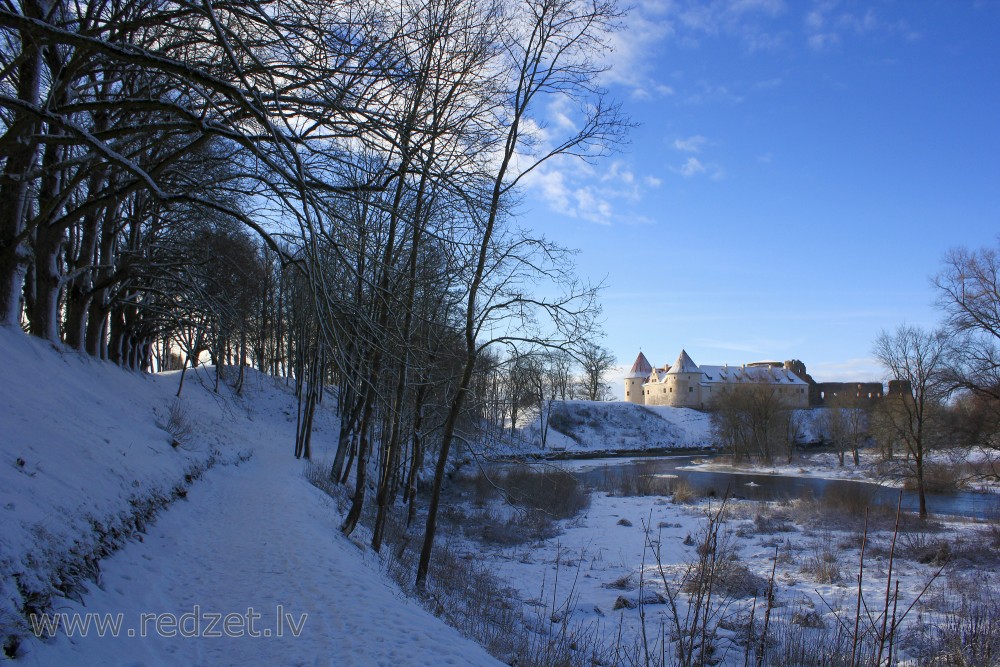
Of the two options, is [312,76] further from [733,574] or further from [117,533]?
[733,574]

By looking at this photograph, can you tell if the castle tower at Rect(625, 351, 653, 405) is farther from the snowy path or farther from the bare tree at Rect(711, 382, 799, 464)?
the snowy path

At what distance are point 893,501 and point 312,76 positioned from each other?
28216mm

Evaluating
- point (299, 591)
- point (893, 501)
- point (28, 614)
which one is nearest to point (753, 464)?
point (893, 501)

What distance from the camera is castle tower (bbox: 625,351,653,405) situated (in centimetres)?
10788

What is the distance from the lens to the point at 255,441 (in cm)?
2645

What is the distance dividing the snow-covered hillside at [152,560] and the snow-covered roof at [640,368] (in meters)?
101

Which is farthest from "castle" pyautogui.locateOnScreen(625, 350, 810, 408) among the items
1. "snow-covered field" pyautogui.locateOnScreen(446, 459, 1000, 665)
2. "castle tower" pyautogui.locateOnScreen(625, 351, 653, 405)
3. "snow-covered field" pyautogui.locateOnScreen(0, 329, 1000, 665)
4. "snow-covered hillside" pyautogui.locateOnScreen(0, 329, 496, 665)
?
"snow-covered hillside" pyautogui.locateOnScreen(0, 329, 496, 665)

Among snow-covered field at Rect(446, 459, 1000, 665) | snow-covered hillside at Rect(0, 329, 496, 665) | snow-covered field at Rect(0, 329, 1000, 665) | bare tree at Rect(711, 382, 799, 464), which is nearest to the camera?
snow-covered hillside at Rect(0, 329, 496, 665)

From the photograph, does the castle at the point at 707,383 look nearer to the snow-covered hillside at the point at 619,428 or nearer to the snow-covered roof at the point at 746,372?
the snow-covered roof at the point at 746,372

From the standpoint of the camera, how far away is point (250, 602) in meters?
6.14

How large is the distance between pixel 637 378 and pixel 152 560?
348 ft

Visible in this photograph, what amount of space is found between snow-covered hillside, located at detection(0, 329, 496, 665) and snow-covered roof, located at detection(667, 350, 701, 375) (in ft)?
304

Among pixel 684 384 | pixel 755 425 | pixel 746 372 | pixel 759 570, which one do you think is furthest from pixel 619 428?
pixel 759 570

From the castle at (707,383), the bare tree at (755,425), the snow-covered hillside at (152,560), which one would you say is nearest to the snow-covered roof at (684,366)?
the castle at (707,383)
